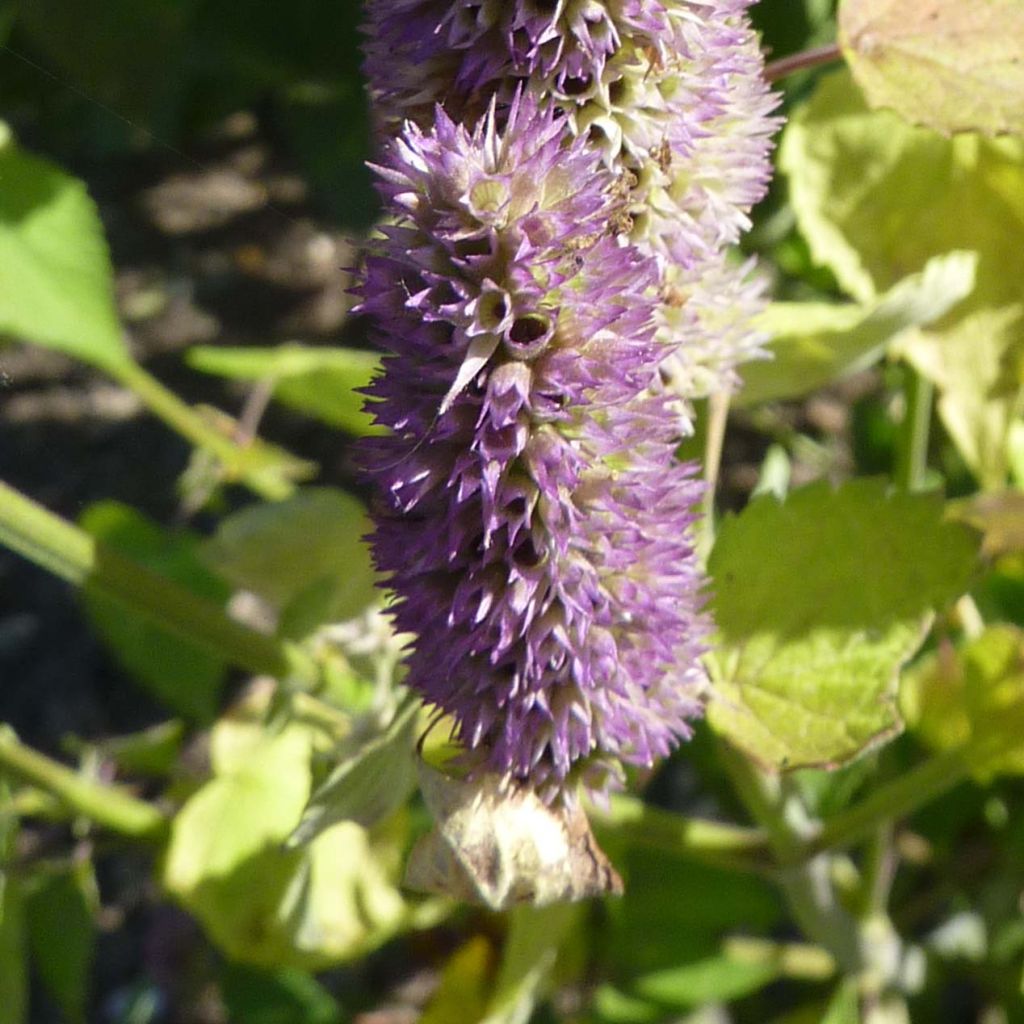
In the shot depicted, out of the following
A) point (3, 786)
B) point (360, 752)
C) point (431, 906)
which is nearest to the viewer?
point (360, 752)

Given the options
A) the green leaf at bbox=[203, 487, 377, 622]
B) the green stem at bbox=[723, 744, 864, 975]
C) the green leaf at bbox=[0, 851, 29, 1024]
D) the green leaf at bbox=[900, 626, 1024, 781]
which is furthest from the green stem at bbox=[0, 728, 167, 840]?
the green leaf at bbox=[900, 626, 1024, 781]

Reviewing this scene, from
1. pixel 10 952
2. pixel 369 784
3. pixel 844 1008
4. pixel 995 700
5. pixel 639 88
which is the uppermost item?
pixel 639 88

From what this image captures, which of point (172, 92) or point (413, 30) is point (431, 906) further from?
point (172, 92)

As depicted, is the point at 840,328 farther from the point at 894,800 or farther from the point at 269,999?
the point at 269,999

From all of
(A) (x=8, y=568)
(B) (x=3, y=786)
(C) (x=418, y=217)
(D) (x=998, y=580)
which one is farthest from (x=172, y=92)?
(C) (x=418, y=217)

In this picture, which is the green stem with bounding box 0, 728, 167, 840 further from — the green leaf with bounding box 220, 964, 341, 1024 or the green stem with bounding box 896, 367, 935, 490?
the green stem with bounding box 896, 367, 935, 490

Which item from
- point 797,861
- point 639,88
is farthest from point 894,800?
point 639,88

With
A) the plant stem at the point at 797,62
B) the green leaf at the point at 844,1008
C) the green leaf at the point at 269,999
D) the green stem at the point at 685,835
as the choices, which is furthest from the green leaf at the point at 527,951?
the plant stem at the point at 797,62
